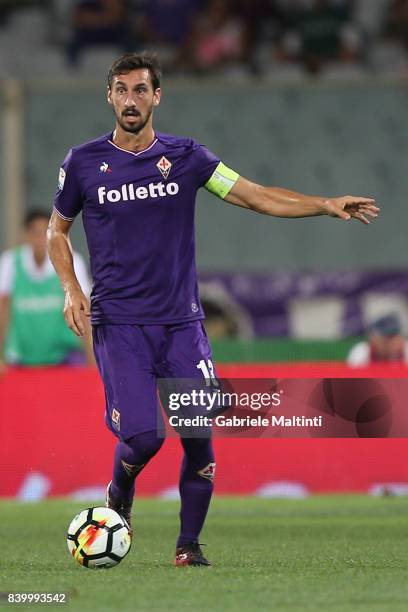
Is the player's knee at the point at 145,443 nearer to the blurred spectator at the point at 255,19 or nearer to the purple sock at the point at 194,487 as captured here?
the purple sock at the point at 194,487

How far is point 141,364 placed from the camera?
6430 mm

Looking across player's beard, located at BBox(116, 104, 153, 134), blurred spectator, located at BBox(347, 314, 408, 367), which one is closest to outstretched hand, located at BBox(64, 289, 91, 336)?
player's beard, located at BBox(116, 104, 153, 134)

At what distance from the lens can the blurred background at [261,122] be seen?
16.1 meters

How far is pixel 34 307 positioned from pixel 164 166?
539 cm

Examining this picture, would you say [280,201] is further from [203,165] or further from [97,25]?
[97,25]

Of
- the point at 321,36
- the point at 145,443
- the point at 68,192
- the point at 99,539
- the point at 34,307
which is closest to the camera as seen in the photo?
the point at 99,539

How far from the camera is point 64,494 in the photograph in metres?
10.9

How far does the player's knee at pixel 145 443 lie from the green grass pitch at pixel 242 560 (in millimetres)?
530

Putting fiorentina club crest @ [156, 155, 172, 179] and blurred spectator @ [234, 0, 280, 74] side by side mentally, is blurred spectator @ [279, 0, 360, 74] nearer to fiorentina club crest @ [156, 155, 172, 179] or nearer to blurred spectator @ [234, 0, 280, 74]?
blurred spectator @ [234, 0, 280, 74]

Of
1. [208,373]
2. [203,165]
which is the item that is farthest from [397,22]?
[208,373]

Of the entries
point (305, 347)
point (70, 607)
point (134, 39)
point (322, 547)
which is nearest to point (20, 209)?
point (134, 39)

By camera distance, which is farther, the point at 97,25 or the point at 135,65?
the point at 97,25

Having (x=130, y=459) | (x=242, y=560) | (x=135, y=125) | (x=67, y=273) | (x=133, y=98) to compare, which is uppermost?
(x=133, y=98)

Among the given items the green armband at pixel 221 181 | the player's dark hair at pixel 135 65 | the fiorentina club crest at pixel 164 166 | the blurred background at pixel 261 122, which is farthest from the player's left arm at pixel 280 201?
the blurred background at pixel 261 122
